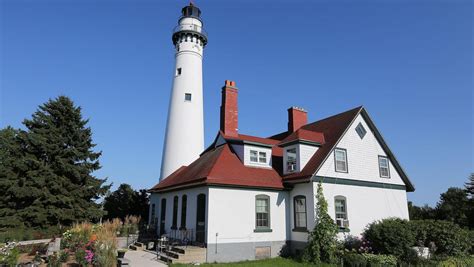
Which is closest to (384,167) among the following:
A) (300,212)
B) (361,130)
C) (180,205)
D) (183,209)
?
(361,130)

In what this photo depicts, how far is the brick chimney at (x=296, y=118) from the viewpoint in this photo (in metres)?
21.3

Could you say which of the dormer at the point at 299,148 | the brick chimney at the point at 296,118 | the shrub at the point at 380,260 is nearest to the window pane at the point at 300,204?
the dormer at the point at 299,148

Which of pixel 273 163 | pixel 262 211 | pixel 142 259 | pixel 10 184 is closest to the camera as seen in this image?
pixel 142 259

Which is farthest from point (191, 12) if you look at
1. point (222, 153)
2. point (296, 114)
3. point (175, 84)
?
point (222, 153)

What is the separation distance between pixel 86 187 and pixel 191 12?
17.1 metres

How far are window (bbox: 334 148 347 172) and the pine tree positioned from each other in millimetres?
17791

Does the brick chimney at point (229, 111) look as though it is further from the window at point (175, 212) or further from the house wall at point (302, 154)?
the window at point (175, 212)

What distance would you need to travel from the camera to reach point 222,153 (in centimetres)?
1744

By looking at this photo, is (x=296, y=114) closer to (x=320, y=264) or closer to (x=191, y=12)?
(x=320, y=264)

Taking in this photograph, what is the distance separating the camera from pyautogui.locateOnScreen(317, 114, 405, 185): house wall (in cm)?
1695

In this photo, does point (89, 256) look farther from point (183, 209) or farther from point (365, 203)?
point (365, 203)

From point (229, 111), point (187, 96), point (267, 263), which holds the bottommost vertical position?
point (267, 263)

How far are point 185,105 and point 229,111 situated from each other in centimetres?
640

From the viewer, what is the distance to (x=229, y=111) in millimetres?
19500
